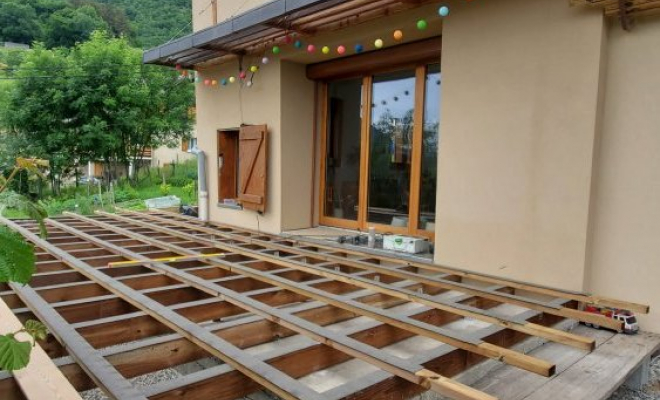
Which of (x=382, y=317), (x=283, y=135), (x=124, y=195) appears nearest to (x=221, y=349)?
(x=382, y=317)

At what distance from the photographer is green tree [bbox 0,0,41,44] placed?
22.5 m

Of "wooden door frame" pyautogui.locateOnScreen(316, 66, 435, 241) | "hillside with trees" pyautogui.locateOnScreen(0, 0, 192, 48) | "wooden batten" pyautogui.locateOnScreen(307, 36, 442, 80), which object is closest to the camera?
"wooden batten" pyautogui.locateOnScreen(307, 36, 442, 80)

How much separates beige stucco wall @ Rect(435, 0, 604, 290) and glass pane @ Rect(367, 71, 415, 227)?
957mm

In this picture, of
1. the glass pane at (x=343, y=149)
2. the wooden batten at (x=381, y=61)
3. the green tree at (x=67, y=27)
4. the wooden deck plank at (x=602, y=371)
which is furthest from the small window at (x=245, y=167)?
the green tree at (x=67, y=27)

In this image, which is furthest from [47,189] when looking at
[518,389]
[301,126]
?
[518,389]

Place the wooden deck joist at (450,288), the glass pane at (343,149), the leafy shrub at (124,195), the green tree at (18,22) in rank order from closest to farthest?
the wooden deck joist at (450,288) → the glass pane at (343,149) → the leafy shrub at (124,195) → the green tree at (18,22)

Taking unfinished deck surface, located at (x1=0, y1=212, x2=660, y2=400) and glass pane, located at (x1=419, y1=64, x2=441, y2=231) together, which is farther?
glass pane, located at (x1=419, y1=64, x2=441, y2=231)

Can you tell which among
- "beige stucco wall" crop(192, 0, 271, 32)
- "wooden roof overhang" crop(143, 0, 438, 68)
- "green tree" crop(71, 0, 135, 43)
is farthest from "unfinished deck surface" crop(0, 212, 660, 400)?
"green tree" crop(71, 0, 135, 43)

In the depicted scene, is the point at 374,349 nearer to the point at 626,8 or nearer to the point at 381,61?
the point at 626,8

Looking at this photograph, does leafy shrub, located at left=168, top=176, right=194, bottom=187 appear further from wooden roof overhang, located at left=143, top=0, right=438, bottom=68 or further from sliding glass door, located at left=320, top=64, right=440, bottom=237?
sliding glass door, located at left=320, top=64, right=440, bottom=237

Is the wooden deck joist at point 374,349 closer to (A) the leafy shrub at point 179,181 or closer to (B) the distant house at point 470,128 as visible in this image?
(B) the distant house at point 470,128

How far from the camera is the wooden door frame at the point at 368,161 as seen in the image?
15.5 feet

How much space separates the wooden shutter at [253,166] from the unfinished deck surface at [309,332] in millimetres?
1929

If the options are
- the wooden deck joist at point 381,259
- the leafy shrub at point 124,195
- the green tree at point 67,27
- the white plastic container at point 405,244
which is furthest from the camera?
the green tree at point 67,27
